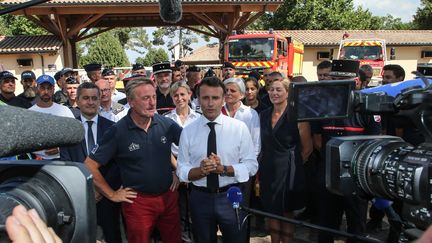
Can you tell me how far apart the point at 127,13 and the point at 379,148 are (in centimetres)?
1466

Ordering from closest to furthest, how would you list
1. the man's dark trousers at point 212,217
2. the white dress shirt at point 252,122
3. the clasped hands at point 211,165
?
the clasped hands at point 211,165
the man's dark trousers at point 212,217
the white dress shirt at point 252,122

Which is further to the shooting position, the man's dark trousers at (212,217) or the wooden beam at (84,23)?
the wooden beam at (84,23)

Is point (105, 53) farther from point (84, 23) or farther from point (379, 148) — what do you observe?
point (379, 148)

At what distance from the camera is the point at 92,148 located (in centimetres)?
347

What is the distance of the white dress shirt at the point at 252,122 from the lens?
3629 millimetres

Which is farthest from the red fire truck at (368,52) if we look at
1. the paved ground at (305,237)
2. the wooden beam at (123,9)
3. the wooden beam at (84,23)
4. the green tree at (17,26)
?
the green tree at (17,26)

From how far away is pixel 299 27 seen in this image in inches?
1347

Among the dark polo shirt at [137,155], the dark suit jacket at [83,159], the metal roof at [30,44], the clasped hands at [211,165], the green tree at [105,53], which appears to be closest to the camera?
the clasped hands at [211,165]

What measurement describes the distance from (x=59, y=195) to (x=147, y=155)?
2073 mm

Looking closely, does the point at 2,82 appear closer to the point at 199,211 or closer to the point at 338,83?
the point at 199,211

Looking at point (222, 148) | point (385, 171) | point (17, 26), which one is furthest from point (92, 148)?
point (17, 26)

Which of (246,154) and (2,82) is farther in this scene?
(2,82)

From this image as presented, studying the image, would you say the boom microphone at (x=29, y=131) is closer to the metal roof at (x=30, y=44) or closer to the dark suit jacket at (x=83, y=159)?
the dark suit jacket at (x=83, y=159)

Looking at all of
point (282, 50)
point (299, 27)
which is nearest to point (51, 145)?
point (282, 50)
